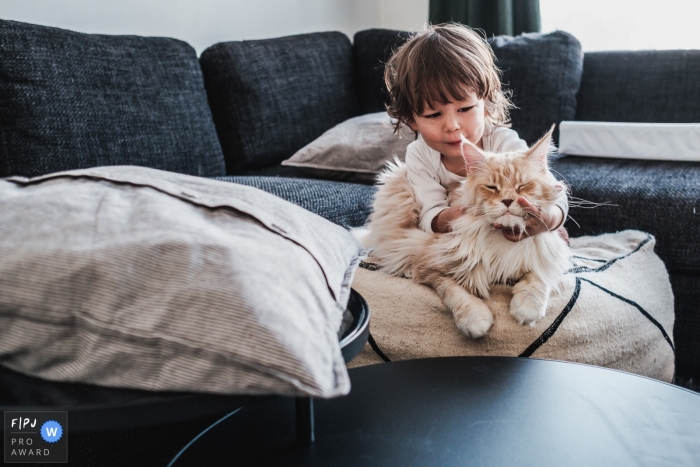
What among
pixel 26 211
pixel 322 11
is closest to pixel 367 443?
pixel 26 211

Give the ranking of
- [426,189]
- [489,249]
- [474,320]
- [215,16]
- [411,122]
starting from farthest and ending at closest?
1. [215,16]
2. [411,122]
3. [426,189]
4. [489,249]
5. [474,320]

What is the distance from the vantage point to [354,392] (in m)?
0.89

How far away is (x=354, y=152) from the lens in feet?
7.47

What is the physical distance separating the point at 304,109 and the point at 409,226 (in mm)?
1217

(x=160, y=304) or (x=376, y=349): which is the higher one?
(x=160, y=304)

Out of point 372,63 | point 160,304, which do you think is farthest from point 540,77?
point 160,304

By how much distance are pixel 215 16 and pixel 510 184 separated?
191 cm

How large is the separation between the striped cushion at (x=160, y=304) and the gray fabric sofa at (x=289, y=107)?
3.51ft

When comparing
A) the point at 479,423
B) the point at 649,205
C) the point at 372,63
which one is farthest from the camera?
the point at 372,63

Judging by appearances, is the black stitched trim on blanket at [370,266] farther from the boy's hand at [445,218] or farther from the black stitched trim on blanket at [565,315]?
the black stitched trim on blanket at [565,315]

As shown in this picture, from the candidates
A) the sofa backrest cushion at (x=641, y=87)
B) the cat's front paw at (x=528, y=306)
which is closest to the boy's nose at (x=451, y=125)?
the cat's front paw at (x=528, y=306)

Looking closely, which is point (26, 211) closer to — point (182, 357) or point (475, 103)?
point (182, 357)

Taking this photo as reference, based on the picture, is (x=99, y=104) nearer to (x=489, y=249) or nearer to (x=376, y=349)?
(x=376, y=349)

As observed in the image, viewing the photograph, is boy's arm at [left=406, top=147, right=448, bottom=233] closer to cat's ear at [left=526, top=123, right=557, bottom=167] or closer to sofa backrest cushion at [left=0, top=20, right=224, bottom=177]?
cat's ear at [left=526, top=123, right=557, bottom=167]
